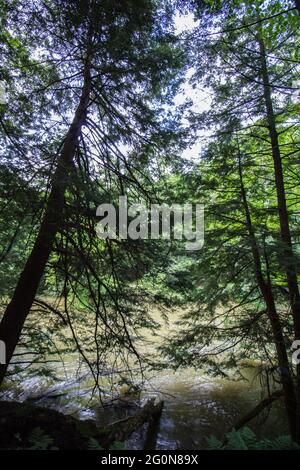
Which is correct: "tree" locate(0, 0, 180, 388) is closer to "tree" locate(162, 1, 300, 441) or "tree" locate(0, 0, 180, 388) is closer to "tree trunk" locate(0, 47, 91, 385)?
"tree trunk" locate(0, 47, 91, 385)

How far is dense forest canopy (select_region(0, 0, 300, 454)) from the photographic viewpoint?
3877 millimetres

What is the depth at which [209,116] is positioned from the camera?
541cm

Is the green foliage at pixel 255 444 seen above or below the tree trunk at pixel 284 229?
below

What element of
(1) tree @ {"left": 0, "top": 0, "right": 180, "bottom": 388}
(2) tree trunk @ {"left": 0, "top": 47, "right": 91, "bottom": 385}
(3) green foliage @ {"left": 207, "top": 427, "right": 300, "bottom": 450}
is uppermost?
(1) tree @ {"left": 0, "top": 0, "right": 180, "bottom": 388}

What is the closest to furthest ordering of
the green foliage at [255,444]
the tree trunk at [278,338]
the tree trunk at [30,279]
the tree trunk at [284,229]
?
the green foliage at [255,444] → the tree trunk at [30,279] → the tree trunk at [284,229] → the tree trunk at [278,338]

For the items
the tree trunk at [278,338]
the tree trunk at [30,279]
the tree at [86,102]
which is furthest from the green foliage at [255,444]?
the tree trunk at [30,279]

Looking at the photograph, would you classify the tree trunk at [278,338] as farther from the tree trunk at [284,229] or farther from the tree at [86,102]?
the tree at [86,102]

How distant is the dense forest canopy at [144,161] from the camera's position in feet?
12.7

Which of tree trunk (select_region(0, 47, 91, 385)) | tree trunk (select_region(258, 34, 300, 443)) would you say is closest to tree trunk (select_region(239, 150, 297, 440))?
tree trunk (select_region(258, 34, 300, 443))

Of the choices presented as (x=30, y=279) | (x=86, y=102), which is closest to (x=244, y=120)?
(x=86, y=102)

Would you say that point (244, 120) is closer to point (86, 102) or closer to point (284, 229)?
point (284, 229)

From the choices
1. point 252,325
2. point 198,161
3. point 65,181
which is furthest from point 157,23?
point 252,325
